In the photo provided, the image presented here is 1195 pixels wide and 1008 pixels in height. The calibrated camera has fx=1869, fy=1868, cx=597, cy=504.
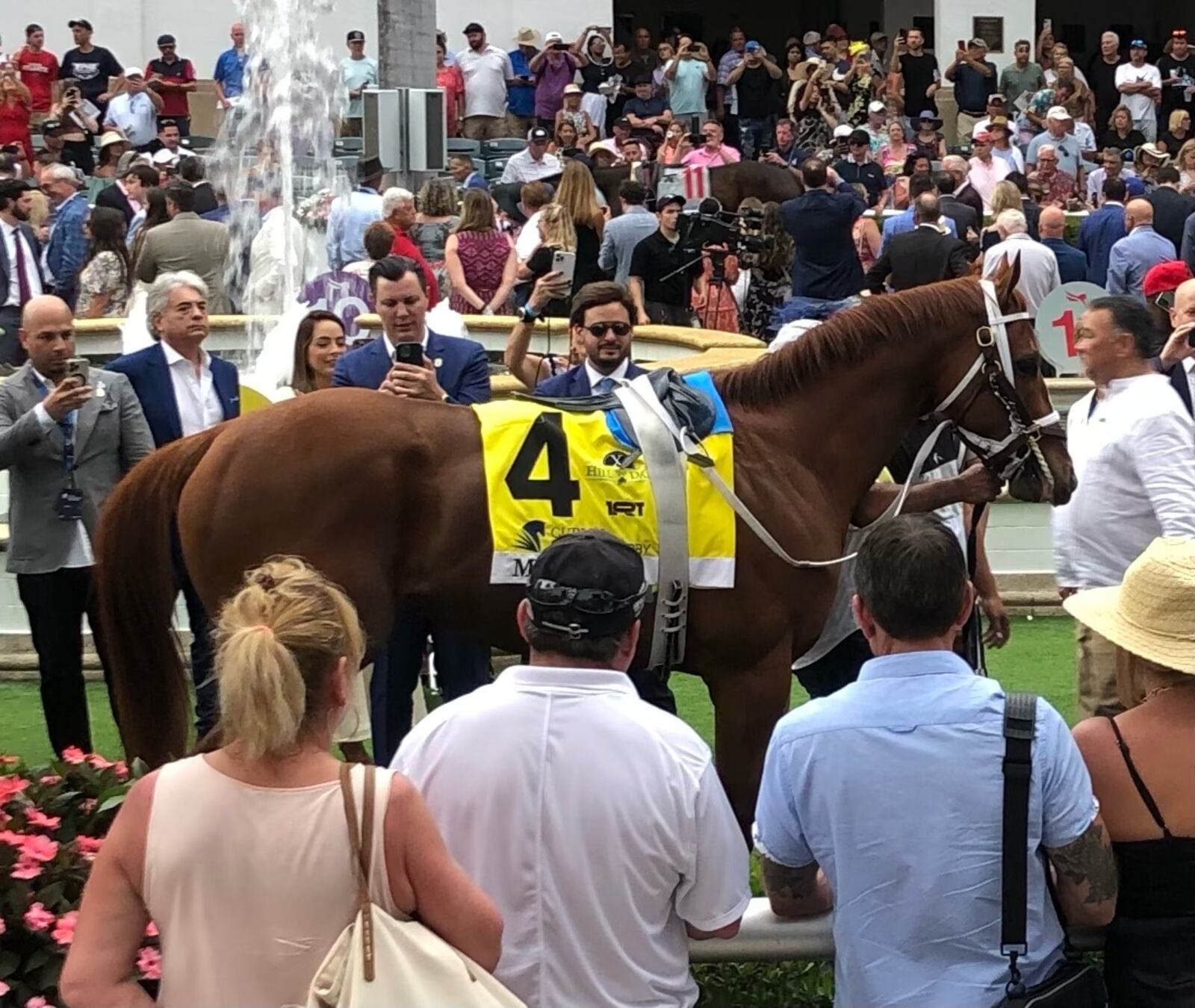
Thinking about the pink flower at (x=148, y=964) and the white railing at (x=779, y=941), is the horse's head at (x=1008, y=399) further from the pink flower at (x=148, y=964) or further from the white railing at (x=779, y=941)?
the pink flower at (x=148, y=964)

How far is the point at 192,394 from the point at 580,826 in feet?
12.9

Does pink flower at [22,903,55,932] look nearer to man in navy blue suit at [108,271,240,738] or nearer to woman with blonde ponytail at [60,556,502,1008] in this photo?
woman with blonde ponytail at [60,556,502,1008]

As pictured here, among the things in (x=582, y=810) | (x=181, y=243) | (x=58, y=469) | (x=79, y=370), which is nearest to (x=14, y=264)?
(x=181, y=243)

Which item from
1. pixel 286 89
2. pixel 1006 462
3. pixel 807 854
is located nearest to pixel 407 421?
pixel 1006 462

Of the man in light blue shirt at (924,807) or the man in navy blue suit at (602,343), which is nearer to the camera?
the man in light blue shirt at (924,807)

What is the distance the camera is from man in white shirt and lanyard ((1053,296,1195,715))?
Result: 515 cm

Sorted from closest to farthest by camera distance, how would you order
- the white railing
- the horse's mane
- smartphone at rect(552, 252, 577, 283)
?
the white railing, the horse's mane, smartphone at rect(552, 252, 577, 283)

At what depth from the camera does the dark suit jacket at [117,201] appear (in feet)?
48.9

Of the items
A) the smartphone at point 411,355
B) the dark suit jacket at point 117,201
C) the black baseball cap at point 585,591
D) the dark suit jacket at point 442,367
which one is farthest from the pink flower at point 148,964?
the dark suit jacket at point 117,201

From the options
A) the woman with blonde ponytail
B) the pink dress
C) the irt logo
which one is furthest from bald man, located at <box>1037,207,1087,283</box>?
the woman with blonde ponytail

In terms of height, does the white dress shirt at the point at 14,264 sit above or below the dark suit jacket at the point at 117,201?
below

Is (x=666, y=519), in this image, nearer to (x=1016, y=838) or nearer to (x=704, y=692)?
(x=1016, y=838)

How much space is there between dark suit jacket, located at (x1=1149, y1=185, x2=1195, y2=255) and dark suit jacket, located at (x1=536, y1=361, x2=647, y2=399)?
1054 cm

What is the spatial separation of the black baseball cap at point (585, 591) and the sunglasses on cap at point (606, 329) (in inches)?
112
